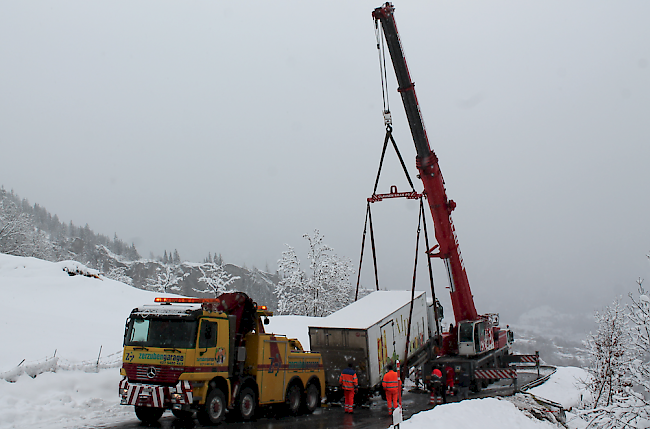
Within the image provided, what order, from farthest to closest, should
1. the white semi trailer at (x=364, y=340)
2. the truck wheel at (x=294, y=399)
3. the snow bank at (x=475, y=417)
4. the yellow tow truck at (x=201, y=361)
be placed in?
the white semi trailer at (x=364, y=340), the truck wheel at (x=294, y=399), the yellow tow truck at (x=201, y=361), the snow bank at (x=475, y=417)

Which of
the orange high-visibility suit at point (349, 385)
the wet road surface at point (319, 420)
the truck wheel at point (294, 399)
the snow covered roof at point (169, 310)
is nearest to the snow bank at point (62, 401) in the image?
the wet road surface at point (319, 420)

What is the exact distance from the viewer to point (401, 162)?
55.0ft

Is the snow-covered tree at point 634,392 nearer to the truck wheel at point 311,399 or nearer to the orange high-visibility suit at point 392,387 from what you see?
the orange high-visibility suit at point 392,387

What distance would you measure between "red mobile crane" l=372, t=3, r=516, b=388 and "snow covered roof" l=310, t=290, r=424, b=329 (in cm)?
196

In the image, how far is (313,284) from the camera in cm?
4972

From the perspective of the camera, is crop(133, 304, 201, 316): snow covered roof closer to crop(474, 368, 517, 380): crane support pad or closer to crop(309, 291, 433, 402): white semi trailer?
crop(309, 291, 433, 402): white semi trailer

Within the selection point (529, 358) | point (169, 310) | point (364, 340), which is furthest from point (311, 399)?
point (529, 358)

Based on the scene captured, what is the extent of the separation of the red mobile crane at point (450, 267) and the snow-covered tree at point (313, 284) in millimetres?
29375

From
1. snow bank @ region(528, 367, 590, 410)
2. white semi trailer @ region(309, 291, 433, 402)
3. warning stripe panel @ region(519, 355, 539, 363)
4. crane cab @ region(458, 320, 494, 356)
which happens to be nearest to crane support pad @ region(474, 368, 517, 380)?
crane cab @ region(458, 320, 494, 356)

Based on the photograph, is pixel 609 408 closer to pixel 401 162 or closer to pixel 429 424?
pixel 429 424

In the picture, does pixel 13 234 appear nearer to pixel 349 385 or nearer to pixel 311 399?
pixel 311 399

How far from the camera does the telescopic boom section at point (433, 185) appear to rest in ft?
53.1

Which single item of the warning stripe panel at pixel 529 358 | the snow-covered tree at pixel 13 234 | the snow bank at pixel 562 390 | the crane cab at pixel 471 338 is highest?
the snow-covered tree at pixel 13 234

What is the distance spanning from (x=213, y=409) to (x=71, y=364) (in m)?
6.19
